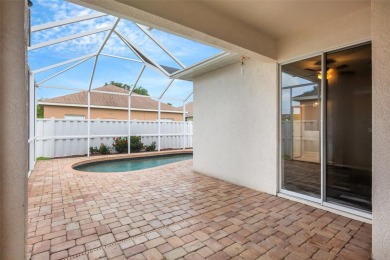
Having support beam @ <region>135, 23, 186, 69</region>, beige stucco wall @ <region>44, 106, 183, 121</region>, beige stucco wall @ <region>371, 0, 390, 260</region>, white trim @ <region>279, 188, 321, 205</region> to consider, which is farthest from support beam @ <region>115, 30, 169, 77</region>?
beige stucco wall @ <region>44, 106, 183, 121</region>

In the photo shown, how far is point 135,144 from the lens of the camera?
10.9 m

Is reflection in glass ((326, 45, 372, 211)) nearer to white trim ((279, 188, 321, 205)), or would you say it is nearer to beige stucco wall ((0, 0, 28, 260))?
white trim ((279, 188, 321, 205))

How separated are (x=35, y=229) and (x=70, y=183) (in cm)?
248

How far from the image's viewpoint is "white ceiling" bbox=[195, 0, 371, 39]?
118 inches

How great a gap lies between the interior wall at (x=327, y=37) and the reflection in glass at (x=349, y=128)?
220 millimetres

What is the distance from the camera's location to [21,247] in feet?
5.73

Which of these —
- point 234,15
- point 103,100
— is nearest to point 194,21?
point 234,15

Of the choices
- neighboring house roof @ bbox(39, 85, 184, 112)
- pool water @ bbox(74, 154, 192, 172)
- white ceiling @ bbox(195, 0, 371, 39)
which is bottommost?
pool water @ bbox(74, 154, 192, 172)

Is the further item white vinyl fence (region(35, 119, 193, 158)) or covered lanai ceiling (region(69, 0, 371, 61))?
white vinyl fence (region(35, 119, 193, 158))

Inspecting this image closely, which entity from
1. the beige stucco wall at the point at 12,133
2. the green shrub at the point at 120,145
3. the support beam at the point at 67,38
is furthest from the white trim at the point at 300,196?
the green shrub at the point at 120,145

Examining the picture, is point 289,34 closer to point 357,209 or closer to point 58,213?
point 357,209

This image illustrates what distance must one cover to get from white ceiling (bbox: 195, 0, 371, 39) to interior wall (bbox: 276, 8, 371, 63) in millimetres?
113


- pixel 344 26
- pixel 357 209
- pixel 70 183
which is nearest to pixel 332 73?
pixel 344 26

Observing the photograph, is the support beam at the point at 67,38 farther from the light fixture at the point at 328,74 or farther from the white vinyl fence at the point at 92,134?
the light fixture at the point at 328,74
